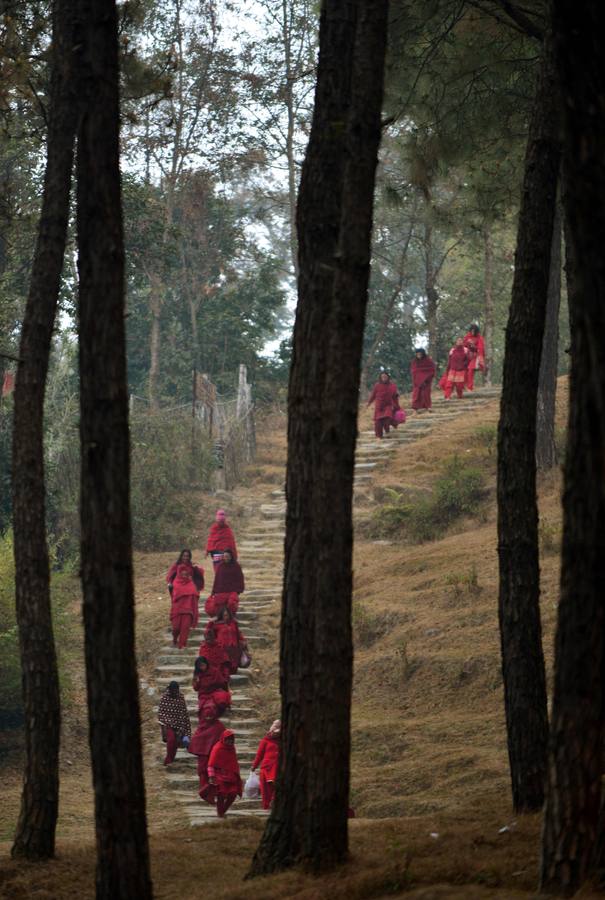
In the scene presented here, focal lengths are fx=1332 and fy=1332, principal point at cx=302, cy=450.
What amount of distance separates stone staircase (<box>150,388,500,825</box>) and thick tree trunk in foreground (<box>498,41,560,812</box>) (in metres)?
4.28

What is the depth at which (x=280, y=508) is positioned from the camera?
2656 cm

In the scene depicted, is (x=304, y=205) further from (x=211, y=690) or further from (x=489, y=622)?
(x=489, y=622)

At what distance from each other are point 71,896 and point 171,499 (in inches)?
728

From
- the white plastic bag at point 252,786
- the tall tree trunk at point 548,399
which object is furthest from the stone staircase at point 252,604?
the tall tree trunk at point 548,399

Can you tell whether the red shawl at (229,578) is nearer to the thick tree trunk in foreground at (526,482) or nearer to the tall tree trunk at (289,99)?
the thick tree trunk in foreground at (526,482)

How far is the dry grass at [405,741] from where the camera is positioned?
736 centimetres

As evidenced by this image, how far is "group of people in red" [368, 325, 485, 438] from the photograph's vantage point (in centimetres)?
2792

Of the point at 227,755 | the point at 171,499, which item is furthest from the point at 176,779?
the point at 171,499

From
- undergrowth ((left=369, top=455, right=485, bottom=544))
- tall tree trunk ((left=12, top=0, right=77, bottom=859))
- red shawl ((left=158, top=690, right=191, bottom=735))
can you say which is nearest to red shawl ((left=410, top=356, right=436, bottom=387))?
undergrowth ((left=369, top=455, right=485, bottom=544))

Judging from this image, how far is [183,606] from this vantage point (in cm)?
1936

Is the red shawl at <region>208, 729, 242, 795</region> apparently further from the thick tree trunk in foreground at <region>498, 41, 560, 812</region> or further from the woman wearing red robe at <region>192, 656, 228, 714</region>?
the thick tree trunk in foreground at <region>498, 41, 560, 812</region>

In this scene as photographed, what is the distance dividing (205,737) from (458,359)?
16.9 meters

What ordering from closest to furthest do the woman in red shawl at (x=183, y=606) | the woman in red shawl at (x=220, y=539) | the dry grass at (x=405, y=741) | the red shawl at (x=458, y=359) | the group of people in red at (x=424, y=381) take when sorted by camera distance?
the dry grass at (x=405, y=741)
the woman in red shawl at (x=183, y=606)
the woman in red shawl at (x=220, y=539)
the group of people in red at (x=424, y=381)
the red shawl at (x=458, y=359)

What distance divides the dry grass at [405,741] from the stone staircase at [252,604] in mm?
248
